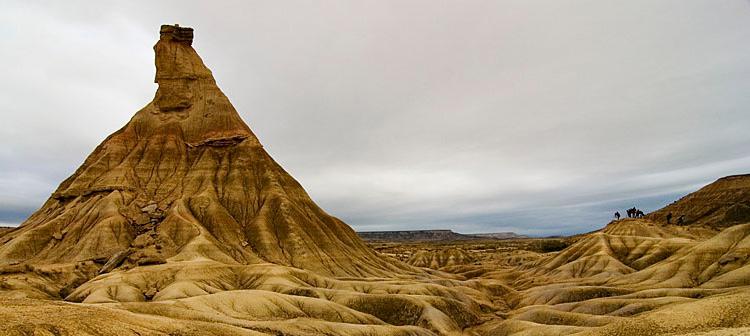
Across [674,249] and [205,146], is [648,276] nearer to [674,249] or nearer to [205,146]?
[674,249]

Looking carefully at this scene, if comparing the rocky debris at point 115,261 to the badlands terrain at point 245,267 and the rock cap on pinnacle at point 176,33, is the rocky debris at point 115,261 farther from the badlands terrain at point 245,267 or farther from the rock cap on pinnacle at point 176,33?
the rock cap on pinnacle at point 176,33

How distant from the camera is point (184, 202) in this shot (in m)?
104

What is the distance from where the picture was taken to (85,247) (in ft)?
278

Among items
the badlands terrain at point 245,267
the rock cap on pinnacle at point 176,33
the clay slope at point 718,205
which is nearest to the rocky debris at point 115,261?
the badlands terrain at point 245,267

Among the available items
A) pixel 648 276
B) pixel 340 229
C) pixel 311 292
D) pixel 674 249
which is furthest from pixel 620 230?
pixel 311 292

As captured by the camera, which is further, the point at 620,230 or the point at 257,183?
the point at 620,230

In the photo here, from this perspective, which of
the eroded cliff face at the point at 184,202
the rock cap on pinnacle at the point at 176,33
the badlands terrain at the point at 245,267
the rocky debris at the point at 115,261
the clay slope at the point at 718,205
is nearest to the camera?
the badlands terrain at the point at 245,267

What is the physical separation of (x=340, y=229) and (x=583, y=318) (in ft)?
225

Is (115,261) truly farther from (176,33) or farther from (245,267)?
(176,33)

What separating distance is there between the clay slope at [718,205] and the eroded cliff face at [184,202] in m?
133

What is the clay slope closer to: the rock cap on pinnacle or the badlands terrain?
the badlands terrain

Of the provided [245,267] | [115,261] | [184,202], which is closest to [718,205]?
[245,267]

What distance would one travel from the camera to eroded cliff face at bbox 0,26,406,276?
8800cm

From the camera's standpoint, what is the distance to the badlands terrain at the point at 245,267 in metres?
44.3
